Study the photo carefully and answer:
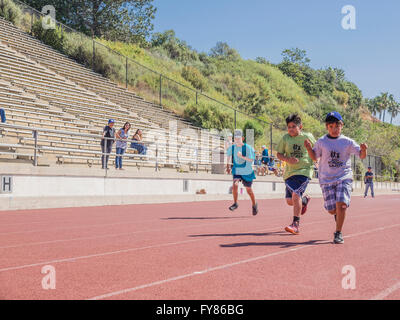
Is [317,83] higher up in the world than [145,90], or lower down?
higher up

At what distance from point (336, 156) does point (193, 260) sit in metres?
2.82

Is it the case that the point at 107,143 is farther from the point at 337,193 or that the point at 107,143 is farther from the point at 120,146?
the point at 337,193

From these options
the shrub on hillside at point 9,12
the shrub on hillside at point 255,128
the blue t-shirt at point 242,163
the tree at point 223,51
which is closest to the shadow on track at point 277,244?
the blue t-shirt at point 242,163

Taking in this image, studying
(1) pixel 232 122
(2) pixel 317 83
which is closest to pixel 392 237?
(1) pixel 232 122

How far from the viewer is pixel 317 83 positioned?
9356cm

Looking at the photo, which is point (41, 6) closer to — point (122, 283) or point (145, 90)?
point (145, 90)

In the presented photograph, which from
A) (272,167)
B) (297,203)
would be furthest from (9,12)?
(297,203)

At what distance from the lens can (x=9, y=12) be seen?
35219 millimetres

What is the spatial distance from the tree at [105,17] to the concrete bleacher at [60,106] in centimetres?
1837

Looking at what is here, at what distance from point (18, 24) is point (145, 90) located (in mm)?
10167

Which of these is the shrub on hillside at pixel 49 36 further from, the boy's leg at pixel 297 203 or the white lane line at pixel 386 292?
the white lane line at pixel 386 292

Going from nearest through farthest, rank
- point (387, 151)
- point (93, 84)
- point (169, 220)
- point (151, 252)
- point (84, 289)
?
point (84, 289) → point (151, 252) → point (169, 220) → point (93, 84) → point (387, 151)

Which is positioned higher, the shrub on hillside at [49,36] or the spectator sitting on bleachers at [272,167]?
the shrub on hillside at [49,36]

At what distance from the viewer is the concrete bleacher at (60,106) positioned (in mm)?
17594
